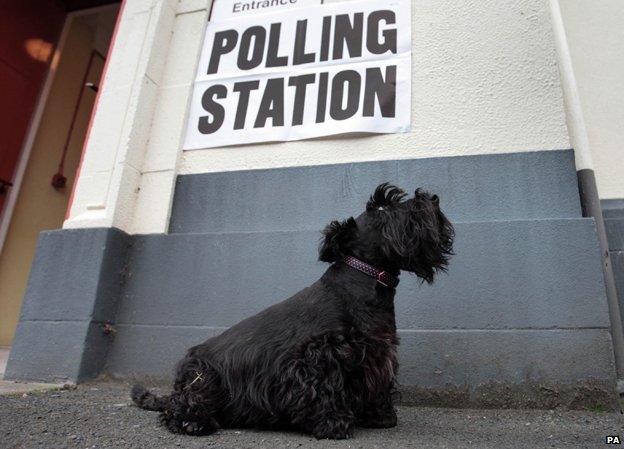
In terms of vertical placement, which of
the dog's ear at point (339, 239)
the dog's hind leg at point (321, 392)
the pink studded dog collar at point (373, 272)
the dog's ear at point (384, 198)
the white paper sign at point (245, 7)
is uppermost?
the white paper sign at point (245, 7)

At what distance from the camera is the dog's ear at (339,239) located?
2416 millimetres

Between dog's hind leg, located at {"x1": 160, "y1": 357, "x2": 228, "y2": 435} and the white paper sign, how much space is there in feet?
11.1

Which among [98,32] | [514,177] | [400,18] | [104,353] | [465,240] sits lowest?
[104,353]

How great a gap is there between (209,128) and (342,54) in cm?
131

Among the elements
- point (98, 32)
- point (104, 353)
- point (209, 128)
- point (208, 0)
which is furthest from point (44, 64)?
point (104, 353)

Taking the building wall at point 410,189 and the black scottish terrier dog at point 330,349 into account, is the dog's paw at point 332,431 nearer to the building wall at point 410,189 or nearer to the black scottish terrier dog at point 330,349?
the black scottish terrier dog at point 330,349

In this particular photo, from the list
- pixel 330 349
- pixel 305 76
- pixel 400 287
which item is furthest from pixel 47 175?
pixel 330 349

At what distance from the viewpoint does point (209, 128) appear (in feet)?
13.5

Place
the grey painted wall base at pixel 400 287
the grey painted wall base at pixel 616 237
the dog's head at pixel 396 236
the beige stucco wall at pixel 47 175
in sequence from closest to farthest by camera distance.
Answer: the dog's head at pixel 396 236, the grey painted wall base at pixel 400 287, the grey painted wall base at pixel 616 237, the beige stucco wall at pixel 47 175

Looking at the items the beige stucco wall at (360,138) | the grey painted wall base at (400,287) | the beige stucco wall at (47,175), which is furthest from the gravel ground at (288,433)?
the beige stucco wall at (47,175)

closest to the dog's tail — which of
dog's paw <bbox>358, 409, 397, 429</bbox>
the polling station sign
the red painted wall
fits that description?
dog's paw <bbox>358, 409, 397, 429</bbox>

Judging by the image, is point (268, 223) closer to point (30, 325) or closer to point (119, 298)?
point (119, 298)

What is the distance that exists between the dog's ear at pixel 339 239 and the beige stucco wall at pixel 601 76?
8.25ft

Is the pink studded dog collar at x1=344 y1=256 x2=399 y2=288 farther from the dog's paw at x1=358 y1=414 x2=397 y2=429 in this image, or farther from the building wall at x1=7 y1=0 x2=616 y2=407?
the building wall at x1=7 y1=0 x2=616 y2=407
